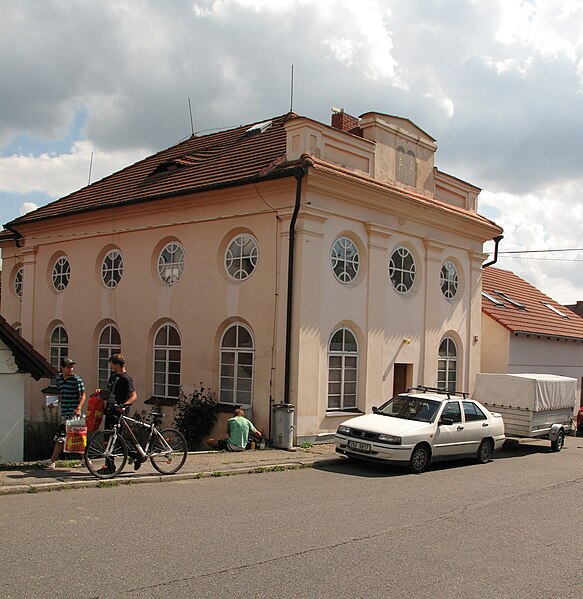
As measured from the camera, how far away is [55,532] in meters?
7.62

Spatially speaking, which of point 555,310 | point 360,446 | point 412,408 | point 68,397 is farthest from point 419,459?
point 555,310

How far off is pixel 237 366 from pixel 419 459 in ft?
18.5

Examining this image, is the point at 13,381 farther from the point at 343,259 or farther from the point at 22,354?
the point at 343,259

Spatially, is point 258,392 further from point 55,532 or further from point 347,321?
point 55,532

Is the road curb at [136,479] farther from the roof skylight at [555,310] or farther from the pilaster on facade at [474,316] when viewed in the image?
the roof skylight at [555,310]

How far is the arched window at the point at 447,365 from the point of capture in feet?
71.5

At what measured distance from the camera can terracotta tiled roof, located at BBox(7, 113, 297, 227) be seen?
60.7 ft

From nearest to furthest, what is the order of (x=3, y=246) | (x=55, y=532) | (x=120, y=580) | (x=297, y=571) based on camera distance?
(x=120, y=580) → (x=297, y=571) → (x=55, y=532) → (x=3, y=246)

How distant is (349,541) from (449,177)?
624 inches

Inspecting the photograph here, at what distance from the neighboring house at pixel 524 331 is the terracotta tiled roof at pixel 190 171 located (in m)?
9.94

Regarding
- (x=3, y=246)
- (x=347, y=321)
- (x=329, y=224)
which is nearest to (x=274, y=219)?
(x=329, y=224)

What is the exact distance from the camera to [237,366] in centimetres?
1794

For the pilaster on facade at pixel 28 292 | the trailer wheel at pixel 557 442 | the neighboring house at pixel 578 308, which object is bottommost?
the trailer wheel at pixel 557 442

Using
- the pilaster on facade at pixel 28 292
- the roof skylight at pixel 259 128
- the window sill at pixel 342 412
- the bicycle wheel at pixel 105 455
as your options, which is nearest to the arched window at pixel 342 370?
the window sill at pixel 342 412
